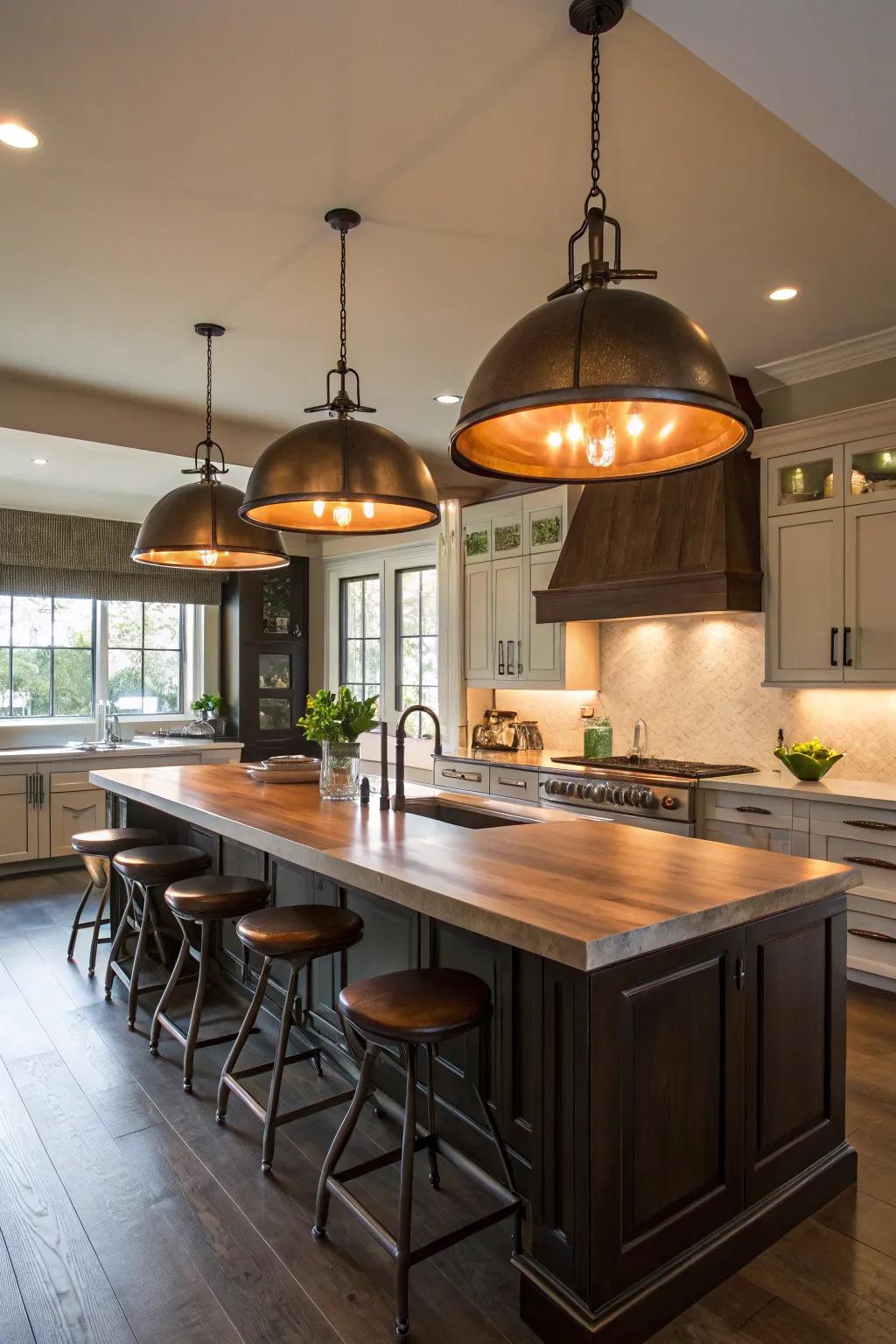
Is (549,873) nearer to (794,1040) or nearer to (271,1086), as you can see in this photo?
(794,1040)

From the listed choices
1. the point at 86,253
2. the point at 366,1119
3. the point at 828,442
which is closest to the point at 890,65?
the point at 828,442

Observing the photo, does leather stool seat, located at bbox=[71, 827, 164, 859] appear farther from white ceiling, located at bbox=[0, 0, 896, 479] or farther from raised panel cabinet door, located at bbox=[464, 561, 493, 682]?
raised panel cabinet door, located at bbox=[464, 561, 493, 682]

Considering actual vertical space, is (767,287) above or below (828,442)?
above

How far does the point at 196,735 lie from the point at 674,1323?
232 inches

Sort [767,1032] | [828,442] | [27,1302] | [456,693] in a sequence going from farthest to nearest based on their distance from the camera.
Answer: [456,693] < [828,442] < [767,1032] < [27,1302]

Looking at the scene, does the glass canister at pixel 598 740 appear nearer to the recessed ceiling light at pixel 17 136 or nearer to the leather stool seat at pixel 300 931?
the leather stool seat at pixel 300 931

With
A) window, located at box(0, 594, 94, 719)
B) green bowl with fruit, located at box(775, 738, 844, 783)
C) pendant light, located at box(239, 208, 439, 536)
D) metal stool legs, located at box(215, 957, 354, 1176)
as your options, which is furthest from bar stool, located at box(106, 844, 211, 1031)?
window, located at box(0, 594, 94, 719)

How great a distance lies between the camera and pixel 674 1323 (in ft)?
5.90

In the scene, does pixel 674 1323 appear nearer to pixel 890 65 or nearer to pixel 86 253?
pixel 890 65

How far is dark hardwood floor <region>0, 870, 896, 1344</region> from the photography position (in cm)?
180

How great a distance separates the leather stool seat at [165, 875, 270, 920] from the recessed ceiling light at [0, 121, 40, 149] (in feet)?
7.96

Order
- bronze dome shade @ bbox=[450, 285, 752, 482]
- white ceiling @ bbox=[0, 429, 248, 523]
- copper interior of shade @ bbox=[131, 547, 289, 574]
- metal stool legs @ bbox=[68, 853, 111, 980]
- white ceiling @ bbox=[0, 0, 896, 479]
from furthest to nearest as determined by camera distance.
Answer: white ceiling @ bbox=[0, 429, 248, 523] < metal stool legs @ bbox=[68, 853, 111, 980] < copper interior of shade @ bbox=[131, 547, 289, 574] < white ceiling @ bbox=[0, 0, 896, 479] < bronze dome shade @ bbox=[450, 285, 752, 482]

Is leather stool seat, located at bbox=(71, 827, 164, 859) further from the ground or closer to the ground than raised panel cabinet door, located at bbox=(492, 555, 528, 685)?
closer to the ground


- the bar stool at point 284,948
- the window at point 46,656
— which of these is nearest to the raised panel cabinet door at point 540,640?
the bar stool at point 284,948
